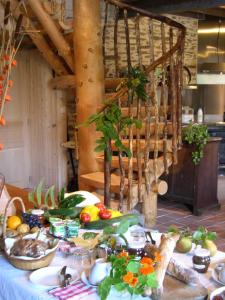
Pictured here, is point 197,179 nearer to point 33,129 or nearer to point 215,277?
point 33,129

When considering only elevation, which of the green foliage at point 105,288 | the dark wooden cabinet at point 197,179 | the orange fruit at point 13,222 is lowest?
the dark wooden cabinet at point 197,179

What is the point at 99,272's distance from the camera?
177 centimetres

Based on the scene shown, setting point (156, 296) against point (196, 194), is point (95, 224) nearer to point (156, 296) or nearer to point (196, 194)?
point (156, 296)

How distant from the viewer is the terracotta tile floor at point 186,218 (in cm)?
515

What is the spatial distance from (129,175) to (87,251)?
235 centimetres

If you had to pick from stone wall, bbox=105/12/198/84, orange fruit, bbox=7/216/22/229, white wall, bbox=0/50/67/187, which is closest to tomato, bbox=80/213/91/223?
orange fruit, bbox=7/216/22/229

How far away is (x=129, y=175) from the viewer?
4.41 m

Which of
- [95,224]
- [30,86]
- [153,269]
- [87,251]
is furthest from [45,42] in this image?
[153,269]

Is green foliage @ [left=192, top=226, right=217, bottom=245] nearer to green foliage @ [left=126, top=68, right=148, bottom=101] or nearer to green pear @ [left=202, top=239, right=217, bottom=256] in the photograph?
green pear @ [left=202, top=239, right=217, bottom=256]

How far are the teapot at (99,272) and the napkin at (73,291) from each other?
3cm

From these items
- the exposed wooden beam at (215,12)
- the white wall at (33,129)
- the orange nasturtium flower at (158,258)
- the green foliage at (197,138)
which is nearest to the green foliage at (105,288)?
the orange nasturtium flower at (158,258)

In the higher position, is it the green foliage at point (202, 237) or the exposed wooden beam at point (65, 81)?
the exposed wooden beam at point (65, 81)

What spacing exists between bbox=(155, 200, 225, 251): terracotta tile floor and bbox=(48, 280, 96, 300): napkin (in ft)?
10.8

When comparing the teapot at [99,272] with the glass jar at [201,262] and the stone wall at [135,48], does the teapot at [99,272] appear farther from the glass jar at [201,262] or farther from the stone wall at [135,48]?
the stone wall at [135,48]
